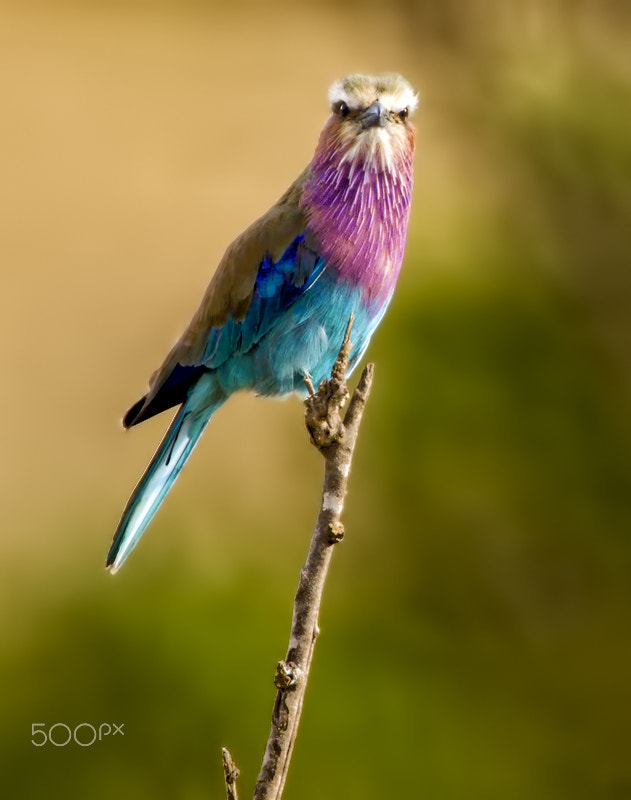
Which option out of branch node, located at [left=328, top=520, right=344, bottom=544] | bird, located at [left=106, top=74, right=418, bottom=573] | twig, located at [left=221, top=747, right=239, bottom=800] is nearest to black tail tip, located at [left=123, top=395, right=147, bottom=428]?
bird, located at [left=106, top=74, right=418, bottom=573]

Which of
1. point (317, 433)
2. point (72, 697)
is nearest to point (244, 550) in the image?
point (72, 697)

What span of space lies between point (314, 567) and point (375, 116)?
1.21 metres

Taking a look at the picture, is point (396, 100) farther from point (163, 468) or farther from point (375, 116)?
point (163, 468)

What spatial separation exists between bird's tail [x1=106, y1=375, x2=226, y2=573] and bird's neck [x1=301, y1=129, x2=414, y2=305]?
0.55 metres

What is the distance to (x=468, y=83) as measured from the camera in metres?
6.96

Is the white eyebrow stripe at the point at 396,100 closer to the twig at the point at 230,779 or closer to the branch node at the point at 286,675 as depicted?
the branch node at the point at 286,675

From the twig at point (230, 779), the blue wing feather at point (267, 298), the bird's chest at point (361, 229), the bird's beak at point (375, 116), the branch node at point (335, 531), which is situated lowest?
the twig at point (230, 779)

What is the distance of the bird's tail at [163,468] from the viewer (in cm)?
314

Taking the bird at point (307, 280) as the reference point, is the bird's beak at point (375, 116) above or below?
above

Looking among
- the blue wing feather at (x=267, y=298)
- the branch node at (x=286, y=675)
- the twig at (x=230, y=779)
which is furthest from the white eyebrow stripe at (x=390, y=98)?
the twig at (x=230, y=779)

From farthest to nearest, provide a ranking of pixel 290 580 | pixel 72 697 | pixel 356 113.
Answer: pixel 290 580, pixel 72 697, pixel 356 113

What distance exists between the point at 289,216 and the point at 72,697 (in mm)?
2285

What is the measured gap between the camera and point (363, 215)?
9.84 feet

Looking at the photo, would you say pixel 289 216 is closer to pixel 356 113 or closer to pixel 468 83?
pixel 356 113
